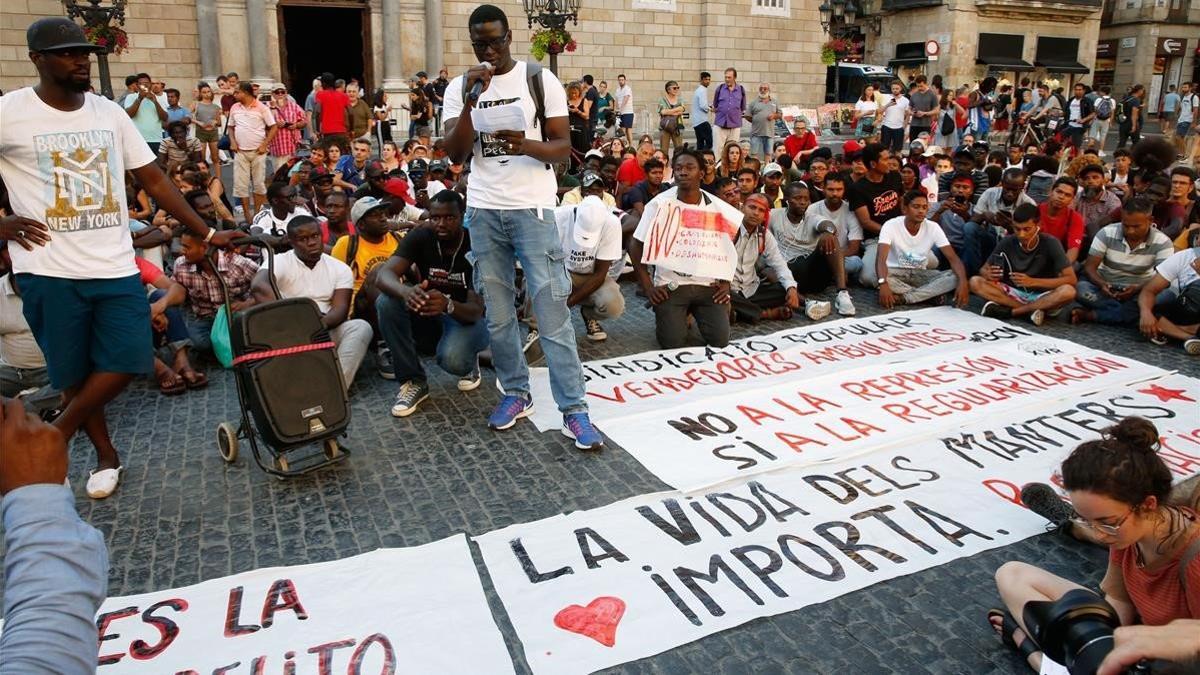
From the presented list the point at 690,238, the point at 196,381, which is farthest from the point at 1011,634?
the point at 196,381

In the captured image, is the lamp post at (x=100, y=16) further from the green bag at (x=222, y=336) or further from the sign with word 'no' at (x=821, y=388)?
the sign with word 'no' at (x=821, y=388)

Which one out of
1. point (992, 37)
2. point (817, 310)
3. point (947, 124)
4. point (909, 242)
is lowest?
point (817, 310)

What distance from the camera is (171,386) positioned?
6047 mm

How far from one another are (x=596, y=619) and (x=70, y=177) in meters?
3.04

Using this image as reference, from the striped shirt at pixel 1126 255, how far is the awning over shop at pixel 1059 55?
32475 mm

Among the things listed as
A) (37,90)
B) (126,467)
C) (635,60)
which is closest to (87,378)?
(126,467)

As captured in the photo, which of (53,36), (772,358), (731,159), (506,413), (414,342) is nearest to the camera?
(53,36)

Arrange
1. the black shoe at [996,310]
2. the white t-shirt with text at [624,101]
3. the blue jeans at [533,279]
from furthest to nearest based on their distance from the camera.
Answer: the white t-shirt with text at [624,101]
the black shoe at [996,310]
the blue jeans at [533,279]

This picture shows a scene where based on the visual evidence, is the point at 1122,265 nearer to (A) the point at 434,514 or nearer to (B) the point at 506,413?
(B) the point at 506,413

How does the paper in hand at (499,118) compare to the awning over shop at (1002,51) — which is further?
the awning over shop at (1002,51)

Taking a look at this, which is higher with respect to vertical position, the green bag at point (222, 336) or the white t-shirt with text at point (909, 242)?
the white t-shirt with text at point (909, 242)

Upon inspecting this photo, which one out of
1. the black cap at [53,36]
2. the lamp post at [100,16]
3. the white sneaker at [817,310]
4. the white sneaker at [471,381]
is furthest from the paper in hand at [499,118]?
the lamp post at [100,16]

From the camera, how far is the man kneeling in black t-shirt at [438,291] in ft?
18.3

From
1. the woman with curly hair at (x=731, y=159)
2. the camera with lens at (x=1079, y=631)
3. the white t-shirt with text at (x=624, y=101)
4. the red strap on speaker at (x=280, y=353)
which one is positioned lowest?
the camera with lens at (x=1079, y=631)
